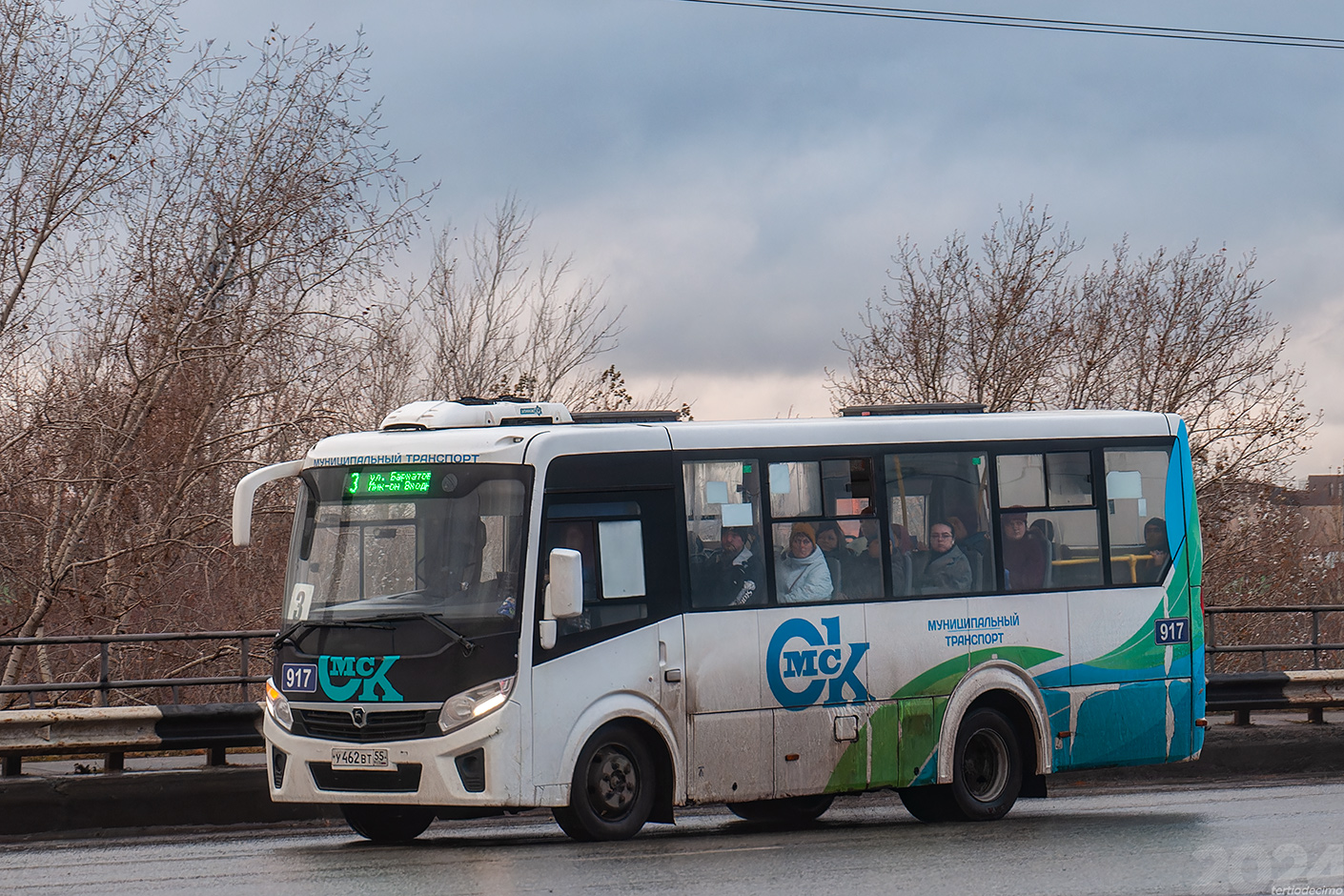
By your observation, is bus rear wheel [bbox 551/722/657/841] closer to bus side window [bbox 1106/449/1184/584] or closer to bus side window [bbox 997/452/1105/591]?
bus side window [bbox 997/452/1105/591]

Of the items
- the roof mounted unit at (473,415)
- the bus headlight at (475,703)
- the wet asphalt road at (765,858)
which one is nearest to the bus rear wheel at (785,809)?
the wet asphalt road at (765,858)

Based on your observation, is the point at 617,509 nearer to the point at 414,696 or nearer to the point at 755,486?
the point at 755,486

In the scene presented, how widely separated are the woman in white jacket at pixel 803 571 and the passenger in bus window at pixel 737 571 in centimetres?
15

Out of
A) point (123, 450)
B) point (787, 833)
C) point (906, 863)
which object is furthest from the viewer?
point (123, 450)

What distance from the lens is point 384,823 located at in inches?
390

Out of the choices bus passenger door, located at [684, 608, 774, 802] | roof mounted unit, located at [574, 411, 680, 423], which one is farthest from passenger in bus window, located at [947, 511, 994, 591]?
roof mounted unit, located at [574, 411, 680, 423]

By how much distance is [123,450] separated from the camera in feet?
53.2

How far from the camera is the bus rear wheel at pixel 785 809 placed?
36.7 ft

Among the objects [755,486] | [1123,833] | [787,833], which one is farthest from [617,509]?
[1123,833]

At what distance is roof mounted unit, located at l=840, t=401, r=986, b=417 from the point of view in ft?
36.1

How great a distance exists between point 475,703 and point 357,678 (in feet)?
2.65

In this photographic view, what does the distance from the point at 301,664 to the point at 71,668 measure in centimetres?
912

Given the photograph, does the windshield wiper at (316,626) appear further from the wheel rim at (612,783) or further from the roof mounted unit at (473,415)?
the wheel rim at (612,783)

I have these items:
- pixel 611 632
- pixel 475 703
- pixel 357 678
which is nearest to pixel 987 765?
pixel 611 632
